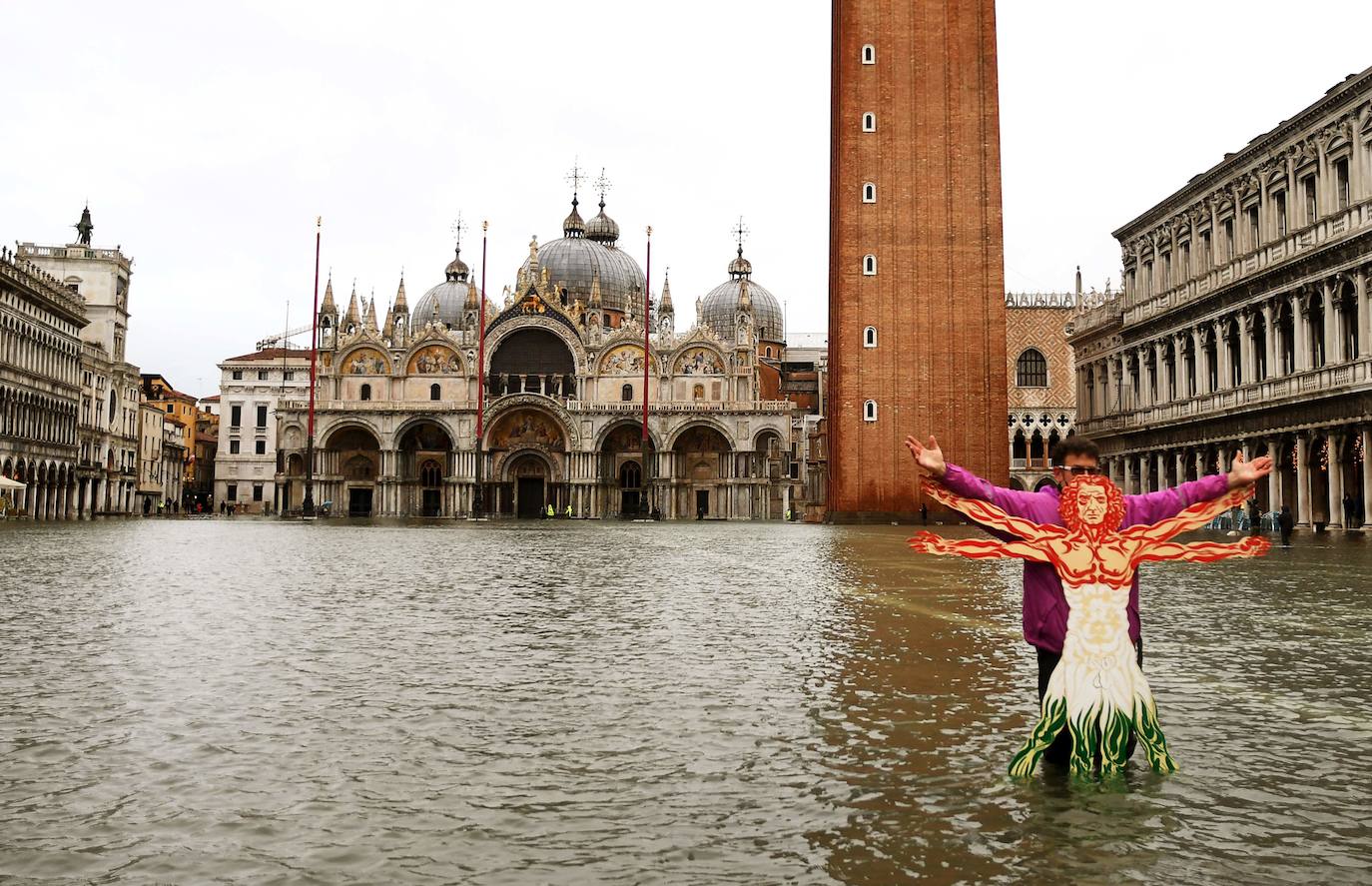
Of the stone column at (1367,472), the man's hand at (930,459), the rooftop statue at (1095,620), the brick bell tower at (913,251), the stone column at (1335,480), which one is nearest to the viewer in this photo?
the rooftop statue at (1095,620)

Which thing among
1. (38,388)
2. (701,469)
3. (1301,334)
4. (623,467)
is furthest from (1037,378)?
(38,388)

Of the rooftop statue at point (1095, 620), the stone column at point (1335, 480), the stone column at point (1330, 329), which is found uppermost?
the stone column at point (1330, 329)

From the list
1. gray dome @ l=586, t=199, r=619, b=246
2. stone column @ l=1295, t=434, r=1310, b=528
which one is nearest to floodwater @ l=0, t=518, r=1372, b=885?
stone column @ l=1295, t=434, r=1310, b=528

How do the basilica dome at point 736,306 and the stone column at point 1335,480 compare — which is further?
the basilica dome at point 736,306

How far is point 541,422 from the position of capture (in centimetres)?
7162

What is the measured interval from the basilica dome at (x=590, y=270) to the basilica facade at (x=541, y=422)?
7.48 metres

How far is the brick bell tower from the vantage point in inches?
1826

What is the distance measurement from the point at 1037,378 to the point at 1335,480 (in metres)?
33.3

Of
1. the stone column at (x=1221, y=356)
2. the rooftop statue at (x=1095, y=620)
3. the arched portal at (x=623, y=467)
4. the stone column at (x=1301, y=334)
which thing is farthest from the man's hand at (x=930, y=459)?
the arched portal at (x=623, y=467)

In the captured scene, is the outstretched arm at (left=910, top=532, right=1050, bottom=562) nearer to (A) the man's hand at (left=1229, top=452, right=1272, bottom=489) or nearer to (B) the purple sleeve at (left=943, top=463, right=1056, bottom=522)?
(B) the purple sleeve at (left=943, top=463, right=1056, bottom=522)

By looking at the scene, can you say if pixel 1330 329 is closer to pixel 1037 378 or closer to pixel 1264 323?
pixel 1264 323

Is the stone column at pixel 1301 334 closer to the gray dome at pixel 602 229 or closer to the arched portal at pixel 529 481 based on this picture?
the arched portal at pixel 529 481

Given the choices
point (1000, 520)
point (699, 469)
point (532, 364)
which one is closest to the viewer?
point (1000, 520)

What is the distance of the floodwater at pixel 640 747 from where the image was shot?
3.86m
